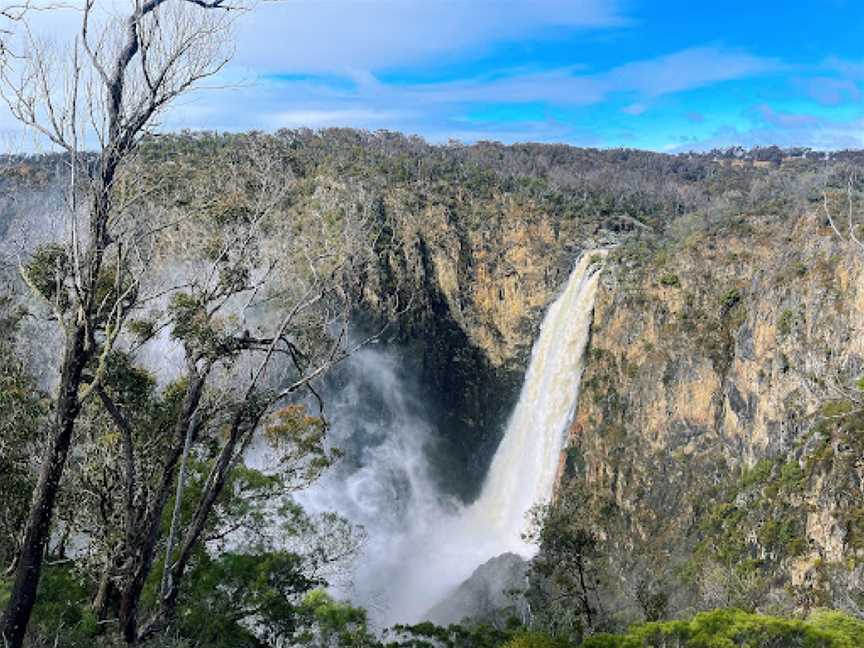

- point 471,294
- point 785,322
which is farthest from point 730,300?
point 471,294

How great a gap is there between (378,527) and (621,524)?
11.1 meters

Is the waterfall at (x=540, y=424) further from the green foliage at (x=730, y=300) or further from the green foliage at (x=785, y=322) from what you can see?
the green foliage at (x=785, y=322)

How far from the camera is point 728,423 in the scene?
101 feet

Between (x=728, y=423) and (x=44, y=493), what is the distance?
2936 cm

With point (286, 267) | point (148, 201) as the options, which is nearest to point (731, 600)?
point (286, 267)

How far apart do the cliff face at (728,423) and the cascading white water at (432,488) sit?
175 centimetres

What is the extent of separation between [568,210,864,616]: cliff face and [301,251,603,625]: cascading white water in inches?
68.8

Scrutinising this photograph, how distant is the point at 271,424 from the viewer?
1578 cm

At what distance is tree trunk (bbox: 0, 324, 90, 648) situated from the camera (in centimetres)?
589

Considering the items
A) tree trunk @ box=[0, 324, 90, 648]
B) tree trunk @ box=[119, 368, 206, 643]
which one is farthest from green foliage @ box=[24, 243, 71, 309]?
tree trunk @ box=[119, 368, 206, 643]

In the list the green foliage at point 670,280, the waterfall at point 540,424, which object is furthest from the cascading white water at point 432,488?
the green foliage at point 670,280

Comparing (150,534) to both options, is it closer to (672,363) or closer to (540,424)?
(672,363)

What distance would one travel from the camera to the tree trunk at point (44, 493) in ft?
19.3

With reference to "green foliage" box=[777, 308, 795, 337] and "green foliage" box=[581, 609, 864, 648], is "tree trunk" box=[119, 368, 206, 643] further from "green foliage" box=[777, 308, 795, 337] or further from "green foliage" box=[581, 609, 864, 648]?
"green foliage" box=[777, 308, 795, 337]
